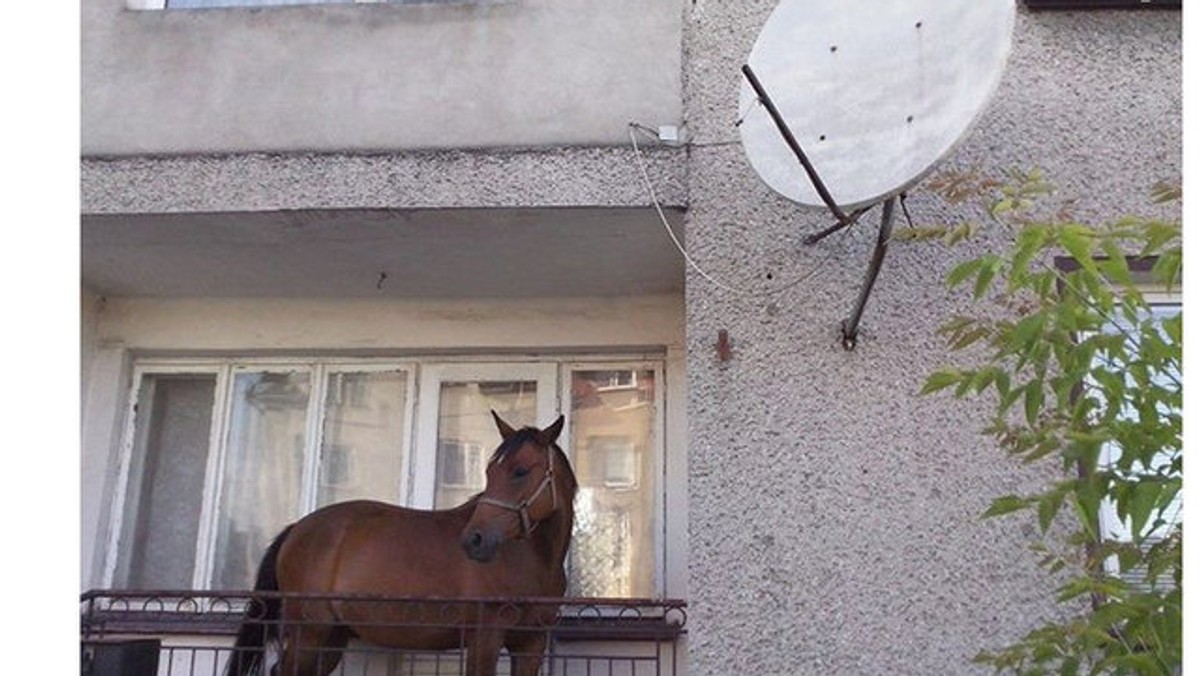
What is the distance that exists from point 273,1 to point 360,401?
2.28 m

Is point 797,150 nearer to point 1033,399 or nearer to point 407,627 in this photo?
point 1033,399

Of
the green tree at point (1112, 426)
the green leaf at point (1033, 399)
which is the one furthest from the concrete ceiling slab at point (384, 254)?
the green leaf at point (1033, 399)

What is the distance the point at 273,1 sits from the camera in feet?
19.3

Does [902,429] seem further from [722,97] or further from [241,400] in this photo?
[241,400]

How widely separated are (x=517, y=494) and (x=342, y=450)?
1680mm

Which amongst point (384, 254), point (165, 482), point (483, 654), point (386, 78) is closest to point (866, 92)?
point (386, 78)

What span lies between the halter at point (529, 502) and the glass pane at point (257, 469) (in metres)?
1.81

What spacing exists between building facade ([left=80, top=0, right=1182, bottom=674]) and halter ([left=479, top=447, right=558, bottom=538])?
2.56ft

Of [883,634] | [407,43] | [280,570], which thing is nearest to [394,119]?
[407,43]

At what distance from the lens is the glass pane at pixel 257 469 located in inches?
243

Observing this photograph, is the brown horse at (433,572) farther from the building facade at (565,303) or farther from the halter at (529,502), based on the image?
the building facade at (565,303)

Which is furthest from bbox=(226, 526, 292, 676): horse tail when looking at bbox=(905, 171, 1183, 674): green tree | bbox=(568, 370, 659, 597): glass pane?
bbox=(905, 171, 1183, 674): green tree

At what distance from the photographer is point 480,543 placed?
483cm

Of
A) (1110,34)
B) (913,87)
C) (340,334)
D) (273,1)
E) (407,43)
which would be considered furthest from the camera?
(340,334)
